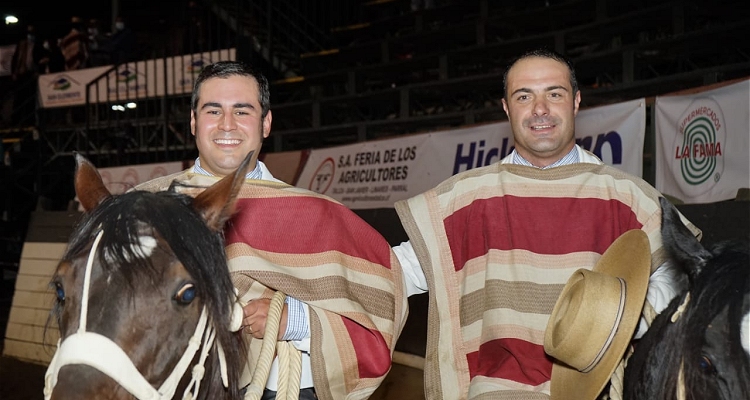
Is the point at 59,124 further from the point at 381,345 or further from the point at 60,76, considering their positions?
the point at 381,345

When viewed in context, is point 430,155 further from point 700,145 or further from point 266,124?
point 266,124

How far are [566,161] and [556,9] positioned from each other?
6258 millimetres

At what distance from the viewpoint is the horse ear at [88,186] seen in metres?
1.91

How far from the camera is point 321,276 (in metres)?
2.21

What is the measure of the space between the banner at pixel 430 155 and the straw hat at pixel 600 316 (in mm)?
3372

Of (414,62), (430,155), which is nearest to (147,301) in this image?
(430,155)

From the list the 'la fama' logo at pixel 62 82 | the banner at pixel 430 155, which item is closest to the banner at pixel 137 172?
the banner at pixel 430 155

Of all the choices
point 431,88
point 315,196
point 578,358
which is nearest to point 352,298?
point 315,196

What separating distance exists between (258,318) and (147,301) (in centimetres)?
59

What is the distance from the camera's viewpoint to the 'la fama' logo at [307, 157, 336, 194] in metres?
7.98

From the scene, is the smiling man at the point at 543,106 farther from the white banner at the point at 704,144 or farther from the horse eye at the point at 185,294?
the white banner at the point at 704,144

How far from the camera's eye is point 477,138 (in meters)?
6.41

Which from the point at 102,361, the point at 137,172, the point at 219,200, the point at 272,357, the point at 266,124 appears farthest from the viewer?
the point at 137,172

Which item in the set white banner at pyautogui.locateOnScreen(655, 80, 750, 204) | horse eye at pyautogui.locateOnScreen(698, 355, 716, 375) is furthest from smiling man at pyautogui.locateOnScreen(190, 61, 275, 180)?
white banner at pyautogui.locateOnScreen(655, 80, 750, 204)
